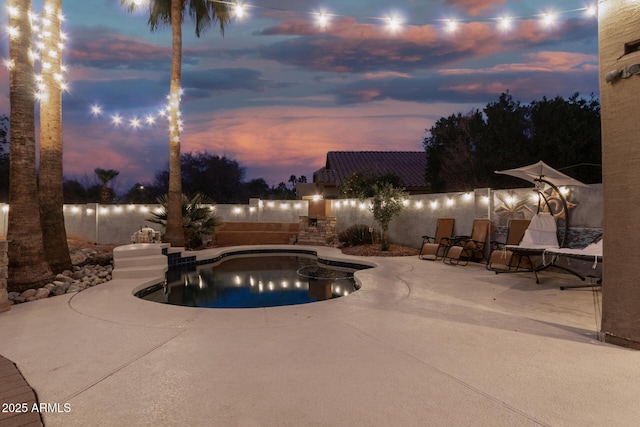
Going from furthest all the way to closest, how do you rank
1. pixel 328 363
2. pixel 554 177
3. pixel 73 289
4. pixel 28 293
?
pixel 554 177 < pixel 73 289 < pixel 28 293 < pixel 328 363

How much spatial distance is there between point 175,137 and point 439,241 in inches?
321

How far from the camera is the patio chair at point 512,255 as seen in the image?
7328 millimetres

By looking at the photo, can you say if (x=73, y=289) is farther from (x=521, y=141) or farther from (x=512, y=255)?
(x=521, y=141)

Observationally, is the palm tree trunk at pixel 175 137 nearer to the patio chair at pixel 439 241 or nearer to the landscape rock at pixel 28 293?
the landscape rock at pixel 28 293

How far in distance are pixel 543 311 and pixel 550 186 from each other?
398 cm

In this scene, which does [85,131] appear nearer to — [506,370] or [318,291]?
[318,291]

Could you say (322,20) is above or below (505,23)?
above

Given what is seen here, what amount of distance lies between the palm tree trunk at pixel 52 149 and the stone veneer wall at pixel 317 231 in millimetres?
8181

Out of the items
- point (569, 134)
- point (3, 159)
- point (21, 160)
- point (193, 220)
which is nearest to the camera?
point (21, 160)

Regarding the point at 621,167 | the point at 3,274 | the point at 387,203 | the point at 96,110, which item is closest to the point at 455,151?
the point at 387,203

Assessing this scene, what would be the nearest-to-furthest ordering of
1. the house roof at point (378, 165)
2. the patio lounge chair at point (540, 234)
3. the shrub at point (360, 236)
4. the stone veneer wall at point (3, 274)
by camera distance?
the stone veneer wall at point (3, 274) → the patio lounge chair at point (540, 234) → the shrub at point (360, 236) → the house roof at point (378, 165)

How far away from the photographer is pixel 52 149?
20.8 feet

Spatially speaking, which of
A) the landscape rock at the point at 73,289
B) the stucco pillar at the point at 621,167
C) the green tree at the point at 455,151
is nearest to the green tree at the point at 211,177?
the green tree at the point at 455,151

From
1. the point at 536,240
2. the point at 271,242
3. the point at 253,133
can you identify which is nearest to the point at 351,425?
the point at 536,240
